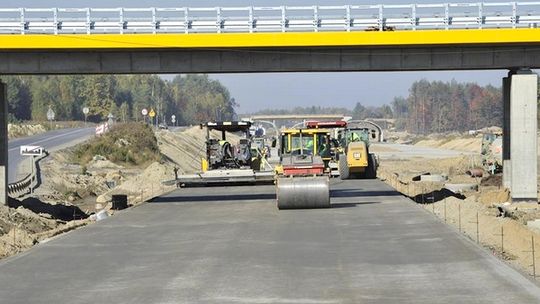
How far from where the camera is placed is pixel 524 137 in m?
41.2

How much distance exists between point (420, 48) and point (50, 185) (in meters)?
24.7

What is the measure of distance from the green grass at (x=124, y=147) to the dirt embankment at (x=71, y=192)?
796 mm

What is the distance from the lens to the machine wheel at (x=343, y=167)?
52.2 meters

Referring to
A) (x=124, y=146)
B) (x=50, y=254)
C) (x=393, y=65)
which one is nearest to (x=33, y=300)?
(x=50, y=254)

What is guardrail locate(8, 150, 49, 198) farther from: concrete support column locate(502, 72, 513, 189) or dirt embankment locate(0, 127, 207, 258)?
concrete support column locate(502, 72, 513, 189)

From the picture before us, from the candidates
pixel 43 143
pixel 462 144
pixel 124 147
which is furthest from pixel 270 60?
pixel 462 144

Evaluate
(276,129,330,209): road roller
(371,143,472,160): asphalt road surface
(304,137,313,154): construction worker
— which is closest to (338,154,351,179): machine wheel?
(304,137,313,154): construction worker

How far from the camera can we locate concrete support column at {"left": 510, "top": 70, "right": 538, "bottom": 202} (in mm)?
40938

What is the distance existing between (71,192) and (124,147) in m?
34.1

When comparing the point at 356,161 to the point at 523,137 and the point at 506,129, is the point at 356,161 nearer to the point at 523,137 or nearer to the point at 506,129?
the point at 506,129

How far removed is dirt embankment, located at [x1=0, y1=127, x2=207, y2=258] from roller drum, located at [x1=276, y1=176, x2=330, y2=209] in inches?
249

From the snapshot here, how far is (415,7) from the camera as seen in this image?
1580 inches

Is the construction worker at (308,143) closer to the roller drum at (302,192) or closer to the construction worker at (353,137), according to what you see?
the construction worker at (353,137)

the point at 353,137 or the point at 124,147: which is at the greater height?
the point at 353,137
